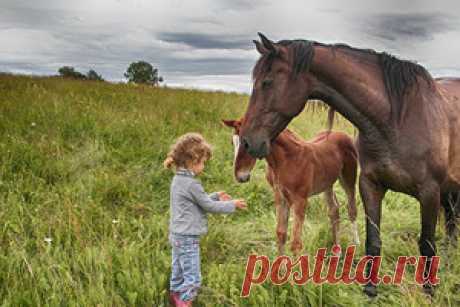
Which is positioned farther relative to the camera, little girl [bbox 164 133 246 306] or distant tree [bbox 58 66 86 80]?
distant tree [bbox 58 66 86 80]

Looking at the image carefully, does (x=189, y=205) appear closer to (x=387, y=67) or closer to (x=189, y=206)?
(x=189, y=206)

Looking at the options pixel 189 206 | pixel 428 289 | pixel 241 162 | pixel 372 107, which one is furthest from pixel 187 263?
pixel 428 289

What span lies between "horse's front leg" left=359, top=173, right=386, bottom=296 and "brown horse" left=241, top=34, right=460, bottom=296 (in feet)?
0.06

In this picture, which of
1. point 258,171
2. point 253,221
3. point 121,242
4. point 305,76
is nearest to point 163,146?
point 258,171

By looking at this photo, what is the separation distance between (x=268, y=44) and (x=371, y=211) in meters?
1.59

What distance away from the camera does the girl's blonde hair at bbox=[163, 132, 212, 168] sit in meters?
2.97

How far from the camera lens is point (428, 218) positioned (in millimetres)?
3234

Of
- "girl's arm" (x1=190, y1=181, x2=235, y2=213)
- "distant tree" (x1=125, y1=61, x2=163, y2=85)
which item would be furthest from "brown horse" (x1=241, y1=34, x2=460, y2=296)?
"distant tree" (x1=125, y1=61, x2=163, y2=85)

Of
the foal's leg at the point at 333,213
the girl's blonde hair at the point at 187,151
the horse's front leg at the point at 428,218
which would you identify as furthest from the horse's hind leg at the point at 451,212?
the girl's blonde hair at the point at 187,151

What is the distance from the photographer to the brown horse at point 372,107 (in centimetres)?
295

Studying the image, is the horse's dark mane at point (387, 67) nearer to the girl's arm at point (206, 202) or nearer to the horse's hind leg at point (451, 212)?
the girl's arm at point (206, 202)

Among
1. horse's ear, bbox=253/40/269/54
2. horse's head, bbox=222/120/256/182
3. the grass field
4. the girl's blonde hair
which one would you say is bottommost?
the grass field

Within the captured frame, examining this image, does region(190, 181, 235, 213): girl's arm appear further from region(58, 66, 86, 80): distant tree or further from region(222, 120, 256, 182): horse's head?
region(58, 66, 86, 80): distant tree

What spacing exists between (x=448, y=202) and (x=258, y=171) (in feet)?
9.97
